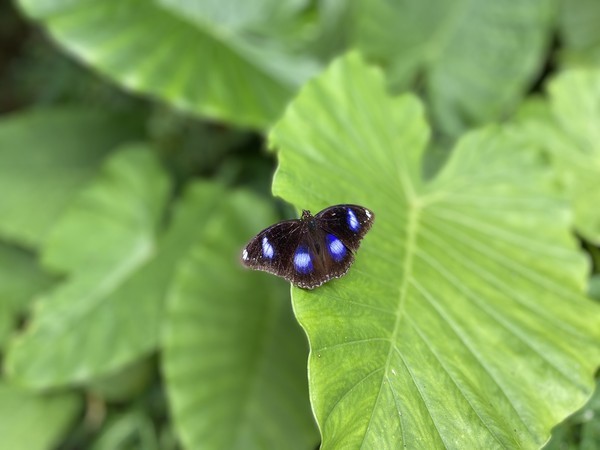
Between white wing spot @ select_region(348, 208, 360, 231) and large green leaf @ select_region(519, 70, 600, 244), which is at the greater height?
white wing spot @ select_region(348, 208, 360, 231)

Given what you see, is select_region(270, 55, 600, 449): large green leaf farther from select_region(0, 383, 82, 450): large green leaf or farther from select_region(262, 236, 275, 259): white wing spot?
select_region(0, 383, 82, 450): large green leaf

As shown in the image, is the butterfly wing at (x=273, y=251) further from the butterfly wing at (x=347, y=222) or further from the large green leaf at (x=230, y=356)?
the large green leaf at (x=230, y=356)

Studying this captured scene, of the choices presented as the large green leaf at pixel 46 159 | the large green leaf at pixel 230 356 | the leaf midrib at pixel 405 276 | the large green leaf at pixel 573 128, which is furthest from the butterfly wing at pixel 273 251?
the large green leaf at pixel 46 159

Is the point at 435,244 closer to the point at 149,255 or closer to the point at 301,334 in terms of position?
the point at 301,334

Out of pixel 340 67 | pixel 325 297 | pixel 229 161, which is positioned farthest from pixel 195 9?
pixel 325 297

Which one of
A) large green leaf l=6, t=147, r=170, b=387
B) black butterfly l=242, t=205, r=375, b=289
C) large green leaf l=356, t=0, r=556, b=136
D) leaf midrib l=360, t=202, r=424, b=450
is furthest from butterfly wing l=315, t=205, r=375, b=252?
large green leaf l=356, t=0, r=556, b=136

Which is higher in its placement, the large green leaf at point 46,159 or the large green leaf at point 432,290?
the large green leaf at point 432,290

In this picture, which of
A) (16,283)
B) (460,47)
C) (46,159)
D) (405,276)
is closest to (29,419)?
(16,283)
